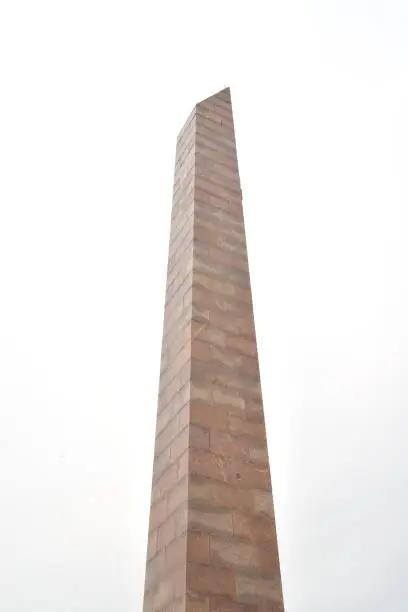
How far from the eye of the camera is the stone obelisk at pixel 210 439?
413cm

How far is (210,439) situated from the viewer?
4.82 metres

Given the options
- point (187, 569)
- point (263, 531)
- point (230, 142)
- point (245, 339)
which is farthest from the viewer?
point (230, 142)

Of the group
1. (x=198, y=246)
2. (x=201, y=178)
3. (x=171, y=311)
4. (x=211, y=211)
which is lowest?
(x=171, y=311)

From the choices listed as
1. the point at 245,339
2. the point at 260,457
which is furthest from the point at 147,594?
the point at 245,339

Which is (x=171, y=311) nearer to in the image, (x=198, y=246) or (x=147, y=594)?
(x=198, y=246)

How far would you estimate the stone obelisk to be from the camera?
413 cm

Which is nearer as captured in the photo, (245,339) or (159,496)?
(159,496)

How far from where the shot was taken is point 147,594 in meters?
4.54

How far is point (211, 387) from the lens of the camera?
522 cm

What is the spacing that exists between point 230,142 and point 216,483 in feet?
20.1

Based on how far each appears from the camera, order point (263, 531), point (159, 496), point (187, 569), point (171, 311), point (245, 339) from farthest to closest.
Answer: point (171, 311) < point (245, 339) < point (159, 496) < point (263, 531) < point (187, 569)

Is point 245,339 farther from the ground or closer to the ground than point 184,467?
farther from the ground

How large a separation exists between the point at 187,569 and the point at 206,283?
3219mm

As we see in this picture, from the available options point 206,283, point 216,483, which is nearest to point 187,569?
point 216,483
